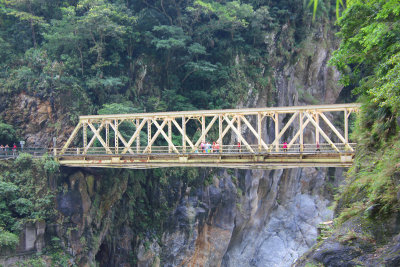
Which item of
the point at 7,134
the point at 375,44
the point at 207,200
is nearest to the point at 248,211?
the point at 207,200

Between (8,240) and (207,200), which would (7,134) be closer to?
(8,240)

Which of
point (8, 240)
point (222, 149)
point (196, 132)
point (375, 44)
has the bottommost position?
point (8, 240)

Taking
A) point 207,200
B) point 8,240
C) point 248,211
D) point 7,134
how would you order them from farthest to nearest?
1. point 248,211
2. point 207,200
3. point 7,134
4. point 8,240

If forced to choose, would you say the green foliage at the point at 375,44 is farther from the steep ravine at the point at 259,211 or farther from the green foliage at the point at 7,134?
the green foliage at the point at 7,134

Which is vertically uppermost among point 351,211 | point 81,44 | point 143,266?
point 81,44

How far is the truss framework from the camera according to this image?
20016 mm

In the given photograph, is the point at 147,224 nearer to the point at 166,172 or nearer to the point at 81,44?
the point at 166,172

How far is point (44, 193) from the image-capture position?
2252 cm

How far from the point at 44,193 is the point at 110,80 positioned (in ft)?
26.5

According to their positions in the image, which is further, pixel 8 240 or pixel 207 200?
pixel 207 200

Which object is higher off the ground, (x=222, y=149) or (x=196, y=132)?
(x=196, y=132)

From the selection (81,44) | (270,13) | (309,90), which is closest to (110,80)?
(81,44)

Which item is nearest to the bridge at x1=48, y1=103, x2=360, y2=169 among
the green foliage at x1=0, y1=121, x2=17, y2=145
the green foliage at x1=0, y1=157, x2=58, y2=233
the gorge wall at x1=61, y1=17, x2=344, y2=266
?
the green foliage at x1=0, y1=157, x2=58, y2=233

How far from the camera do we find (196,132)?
96.7 feet
